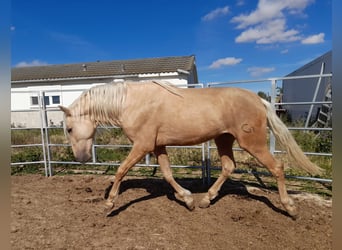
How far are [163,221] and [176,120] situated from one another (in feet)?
3.97

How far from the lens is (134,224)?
9.36 feet

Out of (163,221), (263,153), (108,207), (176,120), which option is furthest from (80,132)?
(263,153)

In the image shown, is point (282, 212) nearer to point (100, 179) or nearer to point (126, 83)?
point (126, 83)

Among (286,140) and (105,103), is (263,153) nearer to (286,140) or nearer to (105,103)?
(286,140)

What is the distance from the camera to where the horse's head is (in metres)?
3.18

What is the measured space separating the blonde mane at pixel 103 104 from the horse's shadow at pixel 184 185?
1.22 metres

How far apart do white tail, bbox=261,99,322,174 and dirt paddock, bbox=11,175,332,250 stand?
0.57m

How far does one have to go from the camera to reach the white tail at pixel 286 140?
306 cm

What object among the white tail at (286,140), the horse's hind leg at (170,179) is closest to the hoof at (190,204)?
the horse's hind leg at (170,179)

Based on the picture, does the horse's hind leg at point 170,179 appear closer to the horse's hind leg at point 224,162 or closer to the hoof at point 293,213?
the horse's hind leg at point 224,162

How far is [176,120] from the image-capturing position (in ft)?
9.79

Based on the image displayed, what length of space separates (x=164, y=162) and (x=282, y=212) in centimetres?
161

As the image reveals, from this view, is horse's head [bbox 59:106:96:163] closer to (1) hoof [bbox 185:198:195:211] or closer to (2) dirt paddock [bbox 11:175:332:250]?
(2) dirt paddock [bbox 11:175:332:250]

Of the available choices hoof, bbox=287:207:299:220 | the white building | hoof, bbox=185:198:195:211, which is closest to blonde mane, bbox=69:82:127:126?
hoof, bbox=185:198:195:211
